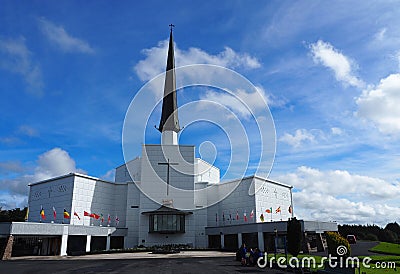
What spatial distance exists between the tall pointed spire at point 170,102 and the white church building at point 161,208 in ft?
8.00

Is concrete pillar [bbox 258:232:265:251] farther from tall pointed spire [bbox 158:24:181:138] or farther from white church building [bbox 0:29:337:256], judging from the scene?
tall pointed spire [bbox 158:24:181:138]

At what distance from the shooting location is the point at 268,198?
164 ft

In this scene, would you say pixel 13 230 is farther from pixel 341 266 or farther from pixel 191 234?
pixel 341 266

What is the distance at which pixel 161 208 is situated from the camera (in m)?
46.3

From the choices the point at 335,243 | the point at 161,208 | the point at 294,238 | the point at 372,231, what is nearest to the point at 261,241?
the point at 161,208

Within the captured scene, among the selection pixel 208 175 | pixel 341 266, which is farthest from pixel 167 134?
pixel 341 266

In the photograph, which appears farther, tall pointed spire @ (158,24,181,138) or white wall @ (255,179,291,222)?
tall pointed spire @ (158,24,181,138)

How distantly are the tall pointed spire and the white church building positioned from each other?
2.44 m

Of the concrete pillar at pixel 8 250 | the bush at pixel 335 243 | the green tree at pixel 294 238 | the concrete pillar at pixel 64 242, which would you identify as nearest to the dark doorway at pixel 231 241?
the concrete pillar at pixel 64 242

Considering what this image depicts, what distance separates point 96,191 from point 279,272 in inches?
1423

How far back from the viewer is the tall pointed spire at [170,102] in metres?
55.8

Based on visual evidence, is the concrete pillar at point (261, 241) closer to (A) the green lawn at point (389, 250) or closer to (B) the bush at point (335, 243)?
(A) the green lawn at point (389, 250)

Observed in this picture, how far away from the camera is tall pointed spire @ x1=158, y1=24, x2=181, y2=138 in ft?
183

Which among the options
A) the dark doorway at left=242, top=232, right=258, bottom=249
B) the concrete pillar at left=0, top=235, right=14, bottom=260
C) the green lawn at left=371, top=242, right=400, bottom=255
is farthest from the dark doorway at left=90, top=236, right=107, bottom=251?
the green lawn at left=371, top=242, right=400, bottom=255
